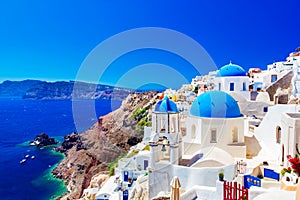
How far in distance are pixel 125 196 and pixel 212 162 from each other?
715 cm

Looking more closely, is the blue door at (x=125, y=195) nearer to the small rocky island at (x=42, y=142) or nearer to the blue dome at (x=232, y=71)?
the blue dome at (x=232, y=71)

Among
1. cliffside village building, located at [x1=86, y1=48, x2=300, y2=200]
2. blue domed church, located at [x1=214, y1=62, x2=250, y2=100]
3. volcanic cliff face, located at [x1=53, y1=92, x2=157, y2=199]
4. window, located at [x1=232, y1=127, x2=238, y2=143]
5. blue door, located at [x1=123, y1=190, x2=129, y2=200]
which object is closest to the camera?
cliffside village building, located at [x1=86, y1=48, x2=300, y2=200]

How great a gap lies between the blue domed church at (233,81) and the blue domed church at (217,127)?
9.27m

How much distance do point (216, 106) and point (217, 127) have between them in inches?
36.4

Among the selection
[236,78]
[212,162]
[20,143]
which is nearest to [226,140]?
[212,162]

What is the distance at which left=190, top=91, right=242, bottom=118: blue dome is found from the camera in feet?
40.5

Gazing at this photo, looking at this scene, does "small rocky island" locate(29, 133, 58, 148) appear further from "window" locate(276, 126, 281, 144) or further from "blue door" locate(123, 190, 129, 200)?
"window" locate(276, 126, 281, 144)

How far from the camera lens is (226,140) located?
12.2 metres

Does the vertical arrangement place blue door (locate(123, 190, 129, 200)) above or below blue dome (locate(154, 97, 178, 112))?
below

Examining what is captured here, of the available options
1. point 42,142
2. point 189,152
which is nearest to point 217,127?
point 189,152

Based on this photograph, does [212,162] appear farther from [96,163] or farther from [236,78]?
[96,163]

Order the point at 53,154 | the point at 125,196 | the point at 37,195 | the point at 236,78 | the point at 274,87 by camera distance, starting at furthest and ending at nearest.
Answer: the point at 53,154 < the point at 37,195 < the point at 274,87 < the point at 236,78 < the point at 125,196

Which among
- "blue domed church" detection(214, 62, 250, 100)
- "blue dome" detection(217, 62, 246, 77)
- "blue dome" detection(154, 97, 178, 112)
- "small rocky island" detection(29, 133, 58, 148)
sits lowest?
"small rocky island" detection(29, 133, 58, 148)

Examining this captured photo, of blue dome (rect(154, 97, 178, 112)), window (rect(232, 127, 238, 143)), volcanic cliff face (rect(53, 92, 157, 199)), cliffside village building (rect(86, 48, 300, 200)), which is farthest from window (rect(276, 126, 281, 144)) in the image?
volcanic cliff face (rect(53, 92, 157, 199))
